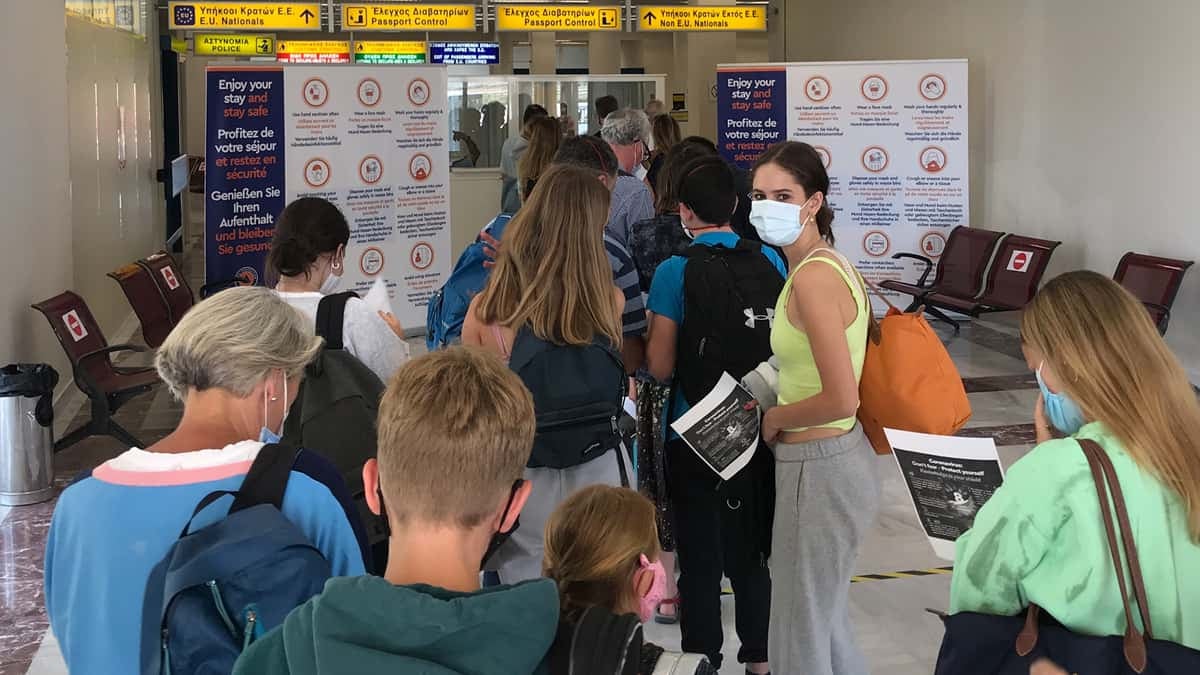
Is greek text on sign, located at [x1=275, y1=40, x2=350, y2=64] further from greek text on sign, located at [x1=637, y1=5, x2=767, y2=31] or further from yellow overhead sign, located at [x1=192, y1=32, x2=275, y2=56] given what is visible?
greek text on sign, located at [x1=637, y1=5, x2=767, y2=31]

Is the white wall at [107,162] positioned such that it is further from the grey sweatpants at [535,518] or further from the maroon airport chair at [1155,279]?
the maroon airport chair at [1155,279]

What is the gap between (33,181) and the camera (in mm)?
7363

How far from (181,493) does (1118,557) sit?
53.1 inches

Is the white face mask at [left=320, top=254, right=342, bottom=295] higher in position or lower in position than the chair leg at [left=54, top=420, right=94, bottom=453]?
higher

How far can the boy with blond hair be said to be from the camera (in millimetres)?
1383

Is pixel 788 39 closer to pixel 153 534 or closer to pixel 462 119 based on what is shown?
pixel 462 119

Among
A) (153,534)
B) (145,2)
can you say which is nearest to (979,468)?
(153,534)

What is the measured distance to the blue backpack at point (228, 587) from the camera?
1.72 m

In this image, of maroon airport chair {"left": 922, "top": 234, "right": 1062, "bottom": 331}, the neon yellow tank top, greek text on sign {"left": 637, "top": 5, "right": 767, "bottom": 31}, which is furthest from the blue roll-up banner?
greek text on sign {"left": 637, "top": 5, "right": 767, "bottom": 31}

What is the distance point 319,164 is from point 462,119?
5.05 meters

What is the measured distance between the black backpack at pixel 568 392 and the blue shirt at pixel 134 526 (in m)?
1.23

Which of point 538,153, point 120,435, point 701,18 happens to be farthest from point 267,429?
point 701,18

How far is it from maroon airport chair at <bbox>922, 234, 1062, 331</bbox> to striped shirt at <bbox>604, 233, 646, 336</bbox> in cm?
626

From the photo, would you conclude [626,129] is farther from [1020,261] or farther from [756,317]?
[1020,261]
